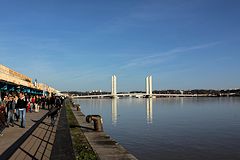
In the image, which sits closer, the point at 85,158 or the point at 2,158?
the point at 2,158

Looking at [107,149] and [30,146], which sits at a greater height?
[30,146]

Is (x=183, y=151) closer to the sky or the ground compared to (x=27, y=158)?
closer to the ground

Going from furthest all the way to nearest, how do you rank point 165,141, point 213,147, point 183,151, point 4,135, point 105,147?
1. point 165,141
2. point 213,147
3. point 183,151
4. point 4,135
5. point 105,147

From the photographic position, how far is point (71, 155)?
1131cm

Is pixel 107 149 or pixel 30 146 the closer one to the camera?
pixel 30 146

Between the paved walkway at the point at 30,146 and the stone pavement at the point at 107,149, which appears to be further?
the stone pavement at the point at 107,149

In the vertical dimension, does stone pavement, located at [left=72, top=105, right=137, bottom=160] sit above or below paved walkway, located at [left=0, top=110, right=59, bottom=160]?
below

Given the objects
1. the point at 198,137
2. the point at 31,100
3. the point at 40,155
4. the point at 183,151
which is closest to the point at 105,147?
the point at 40,155

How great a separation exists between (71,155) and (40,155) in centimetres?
117

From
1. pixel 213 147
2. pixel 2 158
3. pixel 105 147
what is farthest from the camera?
pixel 213 147

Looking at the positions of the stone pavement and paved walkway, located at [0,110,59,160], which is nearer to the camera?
paved walkway, located at [0,110,59,160]

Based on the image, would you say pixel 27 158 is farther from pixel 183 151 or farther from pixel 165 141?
pixel 165 141

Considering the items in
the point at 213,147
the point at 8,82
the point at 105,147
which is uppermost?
the point at 8,82

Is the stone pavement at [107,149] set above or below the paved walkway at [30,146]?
below
